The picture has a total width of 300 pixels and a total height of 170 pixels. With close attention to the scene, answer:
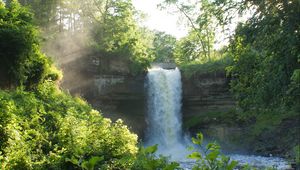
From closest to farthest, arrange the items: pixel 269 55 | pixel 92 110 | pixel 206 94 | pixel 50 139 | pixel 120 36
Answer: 1. pixel 50 139
2. pixel 269 55
3. pixel 92 110
4. pixel 120 36
5. pixel 206 94

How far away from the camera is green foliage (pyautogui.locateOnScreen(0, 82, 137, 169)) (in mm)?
7547

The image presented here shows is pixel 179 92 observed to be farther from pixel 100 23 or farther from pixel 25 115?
pixel 25 115

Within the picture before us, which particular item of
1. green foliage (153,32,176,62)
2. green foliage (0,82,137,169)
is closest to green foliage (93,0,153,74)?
green foliage (0,82,137,169)

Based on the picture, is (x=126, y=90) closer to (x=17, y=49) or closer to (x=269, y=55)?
(x=17, y=49)

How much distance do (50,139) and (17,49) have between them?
4774mm

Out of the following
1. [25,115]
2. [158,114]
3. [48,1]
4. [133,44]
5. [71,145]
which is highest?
[48,1]

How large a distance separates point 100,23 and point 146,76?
5.65 metres

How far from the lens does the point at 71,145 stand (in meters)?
8.87

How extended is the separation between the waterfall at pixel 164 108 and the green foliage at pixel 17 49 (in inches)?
651

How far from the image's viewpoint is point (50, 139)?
9.16 metres

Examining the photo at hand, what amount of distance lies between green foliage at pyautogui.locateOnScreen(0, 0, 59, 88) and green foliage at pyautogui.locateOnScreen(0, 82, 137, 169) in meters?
2.05

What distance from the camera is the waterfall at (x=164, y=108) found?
96.0 ft


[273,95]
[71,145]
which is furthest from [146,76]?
[71,145]

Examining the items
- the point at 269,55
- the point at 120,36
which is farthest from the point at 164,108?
the point at 269,55
